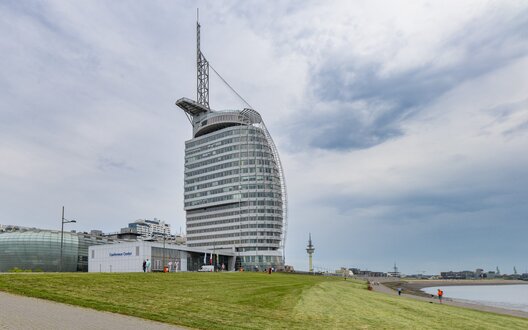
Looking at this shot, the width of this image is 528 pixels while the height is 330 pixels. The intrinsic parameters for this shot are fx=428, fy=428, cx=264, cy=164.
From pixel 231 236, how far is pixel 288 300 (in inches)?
5740

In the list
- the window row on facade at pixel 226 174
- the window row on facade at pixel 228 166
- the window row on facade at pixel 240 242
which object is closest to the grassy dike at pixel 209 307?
the window row on facade at pixel 240 242

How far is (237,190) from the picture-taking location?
566 feet

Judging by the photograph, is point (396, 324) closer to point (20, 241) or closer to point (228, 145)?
point (20, 241)

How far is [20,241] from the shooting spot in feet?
407

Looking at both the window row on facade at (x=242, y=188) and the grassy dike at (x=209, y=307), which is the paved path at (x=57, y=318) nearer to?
the grassy dike at (x=209, y=307)

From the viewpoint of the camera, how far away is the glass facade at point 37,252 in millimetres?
122062

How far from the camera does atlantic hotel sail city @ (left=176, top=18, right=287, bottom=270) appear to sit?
170000 mm

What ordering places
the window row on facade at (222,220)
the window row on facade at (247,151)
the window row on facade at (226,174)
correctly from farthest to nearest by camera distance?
the window row on facade at (247,151) → the window row on facade at (226,174) → the window row on facade at (222,220)

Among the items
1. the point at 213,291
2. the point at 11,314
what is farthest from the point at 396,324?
the point at 11,314

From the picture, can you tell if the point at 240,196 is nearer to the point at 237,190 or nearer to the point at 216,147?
the point at 237,190

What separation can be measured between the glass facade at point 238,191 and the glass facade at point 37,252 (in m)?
56.3

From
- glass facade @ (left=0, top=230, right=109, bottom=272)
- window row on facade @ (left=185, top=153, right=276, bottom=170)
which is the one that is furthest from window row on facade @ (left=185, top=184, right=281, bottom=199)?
glass facade @ (left=0, top=230, right=109, bottom=272)

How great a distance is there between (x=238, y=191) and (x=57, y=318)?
155110mm

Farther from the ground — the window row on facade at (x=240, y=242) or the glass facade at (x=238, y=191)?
the glass facade at (x=238, y=191)
